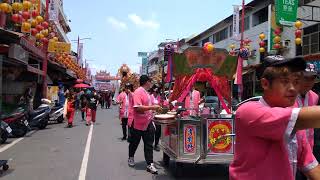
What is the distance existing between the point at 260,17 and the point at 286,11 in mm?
14244

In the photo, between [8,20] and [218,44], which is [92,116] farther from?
[218,44]

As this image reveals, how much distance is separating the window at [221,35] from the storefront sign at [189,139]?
113 ft

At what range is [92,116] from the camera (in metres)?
19.8

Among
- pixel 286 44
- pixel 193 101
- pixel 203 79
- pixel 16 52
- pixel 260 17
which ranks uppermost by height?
pixel 260 17

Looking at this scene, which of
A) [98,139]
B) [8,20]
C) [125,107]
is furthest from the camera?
[8,20]

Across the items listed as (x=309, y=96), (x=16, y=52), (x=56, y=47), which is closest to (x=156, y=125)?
(x=16, y=52)

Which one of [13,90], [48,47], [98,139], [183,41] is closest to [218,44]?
[183,41]

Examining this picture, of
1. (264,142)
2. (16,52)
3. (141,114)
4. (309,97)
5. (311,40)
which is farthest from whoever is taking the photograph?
(311,40)

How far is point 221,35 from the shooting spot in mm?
42875

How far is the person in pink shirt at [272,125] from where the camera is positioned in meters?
2.07

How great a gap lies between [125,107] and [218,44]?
3180 centimetres

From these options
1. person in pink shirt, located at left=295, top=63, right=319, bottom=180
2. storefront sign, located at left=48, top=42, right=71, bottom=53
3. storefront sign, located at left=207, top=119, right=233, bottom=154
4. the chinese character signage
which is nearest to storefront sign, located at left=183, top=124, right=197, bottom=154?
storefront sign, located at left=207, top=119, right=233, bottom=154

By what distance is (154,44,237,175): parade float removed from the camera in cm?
710

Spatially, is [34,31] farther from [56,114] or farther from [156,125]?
[156,125]
